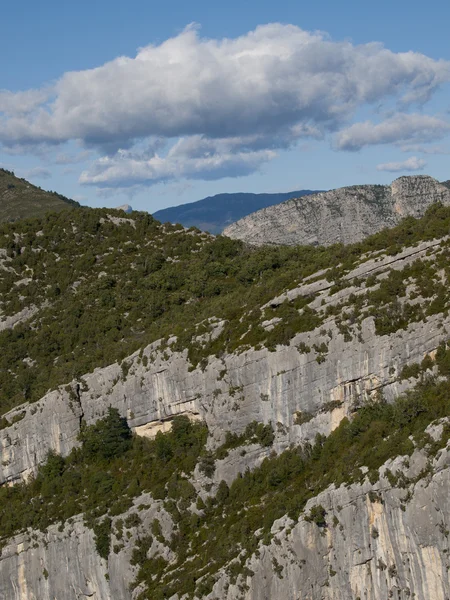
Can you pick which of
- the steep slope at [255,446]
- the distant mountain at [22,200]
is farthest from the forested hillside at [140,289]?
the distant mountain at [22,200]

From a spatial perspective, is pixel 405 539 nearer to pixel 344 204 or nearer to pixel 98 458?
pixel 98 458

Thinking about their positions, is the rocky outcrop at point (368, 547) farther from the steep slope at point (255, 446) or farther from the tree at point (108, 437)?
the tree at point (108, 437)

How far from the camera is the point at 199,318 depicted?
7169 centimetres

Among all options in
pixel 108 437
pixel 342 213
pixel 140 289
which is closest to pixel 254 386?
pixel 108 437

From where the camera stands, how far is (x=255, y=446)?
203 feet

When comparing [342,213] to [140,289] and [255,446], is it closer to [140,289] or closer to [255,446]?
[140,289]

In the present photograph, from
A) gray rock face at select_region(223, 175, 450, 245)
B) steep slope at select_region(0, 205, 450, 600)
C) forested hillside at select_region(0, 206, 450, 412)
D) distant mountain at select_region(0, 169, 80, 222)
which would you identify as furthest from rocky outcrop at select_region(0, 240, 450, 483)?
gray rock face at select_region(223, 175, 450, 245)

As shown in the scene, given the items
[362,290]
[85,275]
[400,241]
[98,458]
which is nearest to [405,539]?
[362,290]

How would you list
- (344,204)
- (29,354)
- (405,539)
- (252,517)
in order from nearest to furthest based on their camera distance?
1. (405,539)
2. (252,517)
3. (29,354)
4. (344,204)

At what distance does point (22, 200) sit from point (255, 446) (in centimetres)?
11468

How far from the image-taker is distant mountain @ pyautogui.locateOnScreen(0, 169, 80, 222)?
153250 millimetres

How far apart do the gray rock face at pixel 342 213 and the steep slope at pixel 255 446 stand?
86.9 metres

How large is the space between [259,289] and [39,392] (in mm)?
20474

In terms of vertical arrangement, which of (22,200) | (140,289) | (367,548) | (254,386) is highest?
(22,200)
